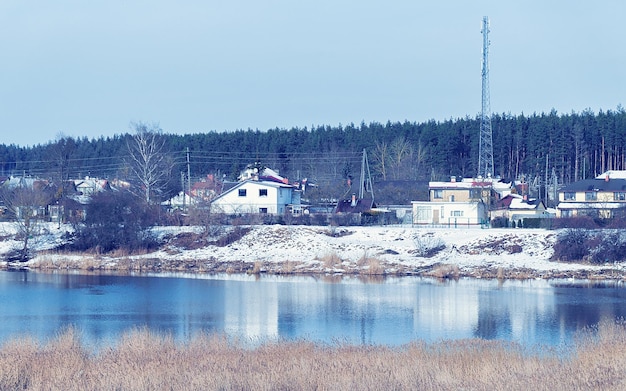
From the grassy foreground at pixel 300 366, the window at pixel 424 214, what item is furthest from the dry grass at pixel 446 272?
the grassy foreground at pixel 300 366

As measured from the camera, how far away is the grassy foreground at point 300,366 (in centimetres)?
1222

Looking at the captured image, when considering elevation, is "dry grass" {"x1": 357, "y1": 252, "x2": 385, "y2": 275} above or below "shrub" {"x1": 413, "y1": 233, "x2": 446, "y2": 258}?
below

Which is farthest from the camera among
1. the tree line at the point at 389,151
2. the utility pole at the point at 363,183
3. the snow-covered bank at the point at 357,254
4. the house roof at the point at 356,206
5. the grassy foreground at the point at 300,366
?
the tree line at the point at 389,151

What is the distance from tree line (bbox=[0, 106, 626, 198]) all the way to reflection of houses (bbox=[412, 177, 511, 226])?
21.6 m

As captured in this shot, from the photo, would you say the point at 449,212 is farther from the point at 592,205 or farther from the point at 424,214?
the point at 592,205

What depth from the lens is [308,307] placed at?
2694 cm

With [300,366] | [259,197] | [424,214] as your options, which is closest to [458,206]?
[424,214]

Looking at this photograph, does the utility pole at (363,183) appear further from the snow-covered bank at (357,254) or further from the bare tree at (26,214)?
the bare tree at (26,214)

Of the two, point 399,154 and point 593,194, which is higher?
point 399,154

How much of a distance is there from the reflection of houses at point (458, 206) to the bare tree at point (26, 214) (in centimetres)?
2363

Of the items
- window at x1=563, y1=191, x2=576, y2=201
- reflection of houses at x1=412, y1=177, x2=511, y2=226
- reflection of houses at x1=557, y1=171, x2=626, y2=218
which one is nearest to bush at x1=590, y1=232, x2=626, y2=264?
reflection of houses at x1=412, y1=177, x2=511, y2=226

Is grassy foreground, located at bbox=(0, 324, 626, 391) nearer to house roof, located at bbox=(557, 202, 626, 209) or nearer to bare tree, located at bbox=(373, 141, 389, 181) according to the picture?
house roof, located at bbox=(557, 202, 626, 209)

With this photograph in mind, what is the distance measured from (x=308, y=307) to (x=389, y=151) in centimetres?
6865

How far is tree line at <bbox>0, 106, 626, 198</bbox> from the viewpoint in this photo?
84625 millimetres
